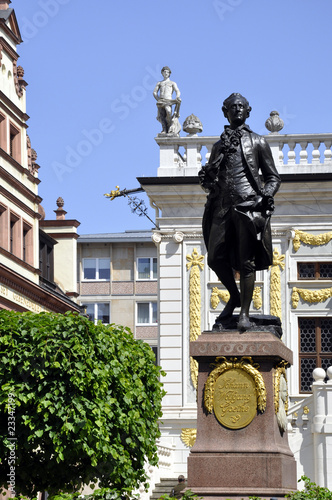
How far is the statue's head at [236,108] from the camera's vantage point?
49.1ft

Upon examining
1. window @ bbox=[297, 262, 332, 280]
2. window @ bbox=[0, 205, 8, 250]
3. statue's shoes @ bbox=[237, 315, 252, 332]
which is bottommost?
statue's shoes @ bbox=[237, 315, 252, 332]

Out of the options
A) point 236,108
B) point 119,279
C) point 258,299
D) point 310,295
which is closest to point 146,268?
point 119,279

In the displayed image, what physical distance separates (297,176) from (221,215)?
72.7 feet

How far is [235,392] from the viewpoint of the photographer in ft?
46.1

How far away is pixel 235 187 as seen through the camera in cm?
1470

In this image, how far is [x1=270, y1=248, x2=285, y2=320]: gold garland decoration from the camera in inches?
1448

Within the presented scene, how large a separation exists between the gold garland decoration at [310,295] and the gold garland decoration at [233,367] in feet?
74.9

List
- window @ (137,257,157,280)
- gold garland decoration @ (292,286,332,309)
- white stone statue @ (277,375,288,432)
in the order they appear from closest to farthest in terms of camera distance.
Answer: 1. white stone statue @ (277,375,288,432)
2. gold garland decoration @ (292,286,332,309)
3. window @ (137,257,157,280)

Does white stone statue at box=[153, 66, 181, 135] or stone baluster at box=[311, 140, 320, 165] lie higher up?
white stone statue at box=[153, 66, 181, 135]

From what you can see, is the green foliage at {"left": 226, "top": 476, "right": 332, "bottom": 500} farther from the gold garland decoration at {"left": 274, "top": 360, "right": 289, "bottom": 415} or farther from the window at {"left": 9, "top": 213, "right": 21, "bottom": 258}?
the window at {"left": 9, "top": 213, "right": 21, "bottom": 258}

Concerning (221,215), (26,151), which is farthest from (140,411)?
(26,151)

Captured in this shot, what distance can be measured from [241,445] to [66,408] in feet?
33.7

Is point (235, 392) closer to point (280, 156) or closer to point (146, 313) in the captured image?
point (280, 156)

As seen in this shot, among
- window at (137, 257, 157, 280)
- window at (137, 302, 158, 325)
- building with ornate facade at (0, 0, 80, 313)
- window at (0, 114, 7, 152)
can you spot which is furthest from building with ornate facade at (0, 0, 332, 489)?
window at (137, 257, 157, 280)
